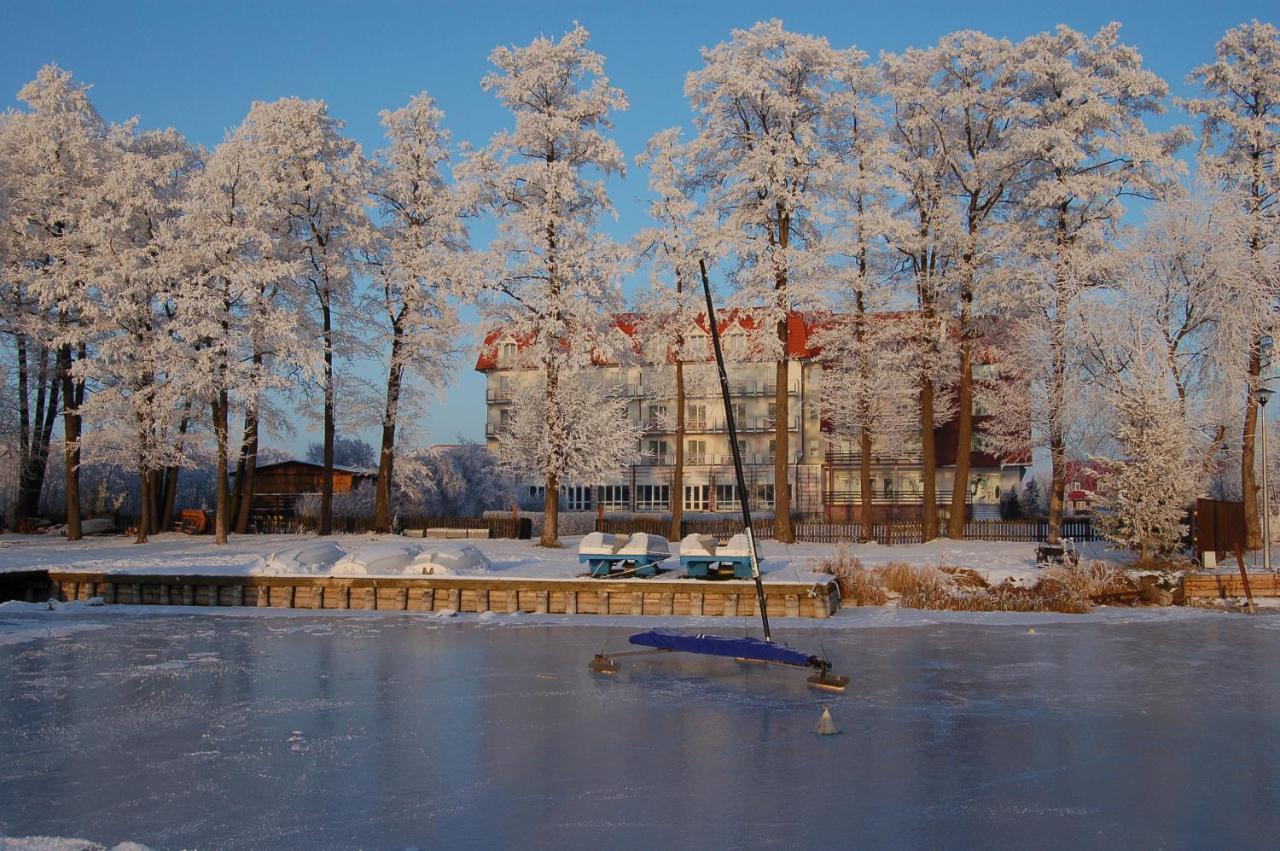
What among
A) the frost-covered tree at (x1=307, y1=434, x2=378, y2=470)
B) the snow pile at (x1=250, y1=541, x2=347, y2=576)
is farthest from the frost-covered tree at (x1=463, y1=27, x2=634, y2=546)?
→ the frost-covered tree at (x1=307, y1=434, x2=378, y2=470)

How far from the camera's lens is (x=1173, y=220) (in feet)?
100

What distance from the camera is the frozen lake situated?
800cm

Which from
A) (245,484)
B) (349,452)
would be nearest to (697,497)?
(349,452)

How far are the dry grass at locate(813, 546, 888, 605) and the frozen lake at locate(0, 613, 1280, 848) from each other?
19.9 ft

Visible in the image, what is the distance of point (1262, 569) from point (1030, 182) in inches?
556

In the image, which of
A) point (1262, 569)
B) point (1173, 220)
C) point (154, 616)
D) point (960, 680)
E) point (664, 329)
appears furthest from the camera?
point (664, 329)

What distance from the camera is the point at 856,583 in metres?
23.8

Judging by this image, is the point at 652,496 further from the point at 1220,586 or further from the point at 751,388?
the point at 1220,586

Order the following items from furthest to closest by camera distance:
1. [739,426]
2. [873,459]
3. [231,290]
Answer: [739,426] < [873,459] < [231,290]

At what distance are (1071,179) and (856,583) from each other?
1536 centimetres

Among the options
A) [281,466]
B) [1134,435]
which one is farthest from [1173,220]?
[281,466]

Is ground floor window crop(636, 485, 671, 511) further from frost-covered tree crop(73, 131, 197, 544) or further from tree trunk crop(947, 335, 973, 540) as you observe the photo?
frost-covered tree crop(73, 131, 197, 544)

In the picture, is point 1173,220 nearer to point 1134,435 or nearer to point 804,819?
point 1134,435

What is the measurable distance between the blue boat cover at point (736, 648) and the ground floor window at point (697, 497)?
4919cm
